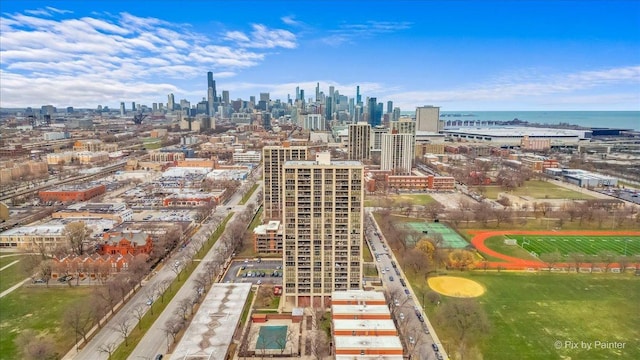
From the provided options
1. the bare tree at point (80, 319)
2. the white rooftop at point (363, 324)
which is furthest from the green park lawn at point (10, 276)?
the white rooftop at point (363, 324)

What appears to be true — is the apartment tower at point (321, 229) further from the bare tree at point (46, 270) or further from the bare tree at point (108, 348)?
the bare tree at point (46, 270)

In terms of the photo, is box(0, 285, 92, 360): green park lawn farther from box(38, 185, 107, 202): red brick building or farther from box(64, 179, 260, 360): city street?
box(38, 185, 107, 202): red brick building

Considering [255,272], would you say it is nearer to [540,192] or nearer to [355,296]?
[355,296]

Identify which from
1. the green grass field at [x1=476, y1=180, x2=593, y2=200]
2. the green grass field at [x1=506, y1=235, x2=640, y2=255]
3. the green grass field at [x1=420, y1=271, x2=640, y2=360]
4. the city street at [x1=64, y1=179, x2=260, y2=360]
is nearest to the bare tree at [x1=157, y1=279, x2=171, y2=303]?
the city street at [x1=64, y1=179, x2=260, y2=360]

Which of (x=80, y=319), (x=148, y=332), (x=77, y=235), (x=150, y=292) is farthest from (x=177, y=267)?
(x=77, y=235)

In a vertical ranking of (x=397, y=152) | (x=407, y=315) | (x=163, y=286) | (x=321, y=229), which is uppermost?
(x=397, y=152)
